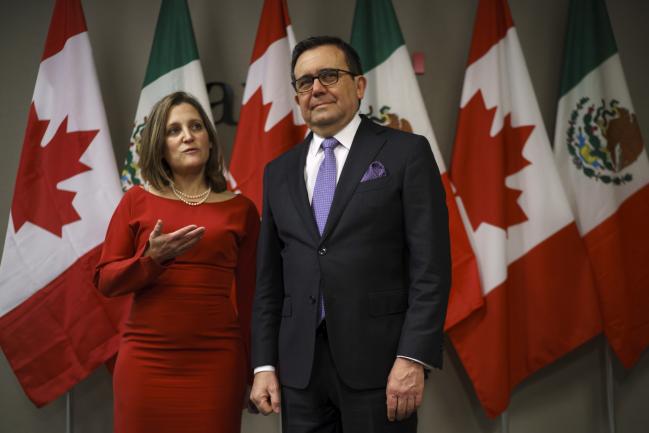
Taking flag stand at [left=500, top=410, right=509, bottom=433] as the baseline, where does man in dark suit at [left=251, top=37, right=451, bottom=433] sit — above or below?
above

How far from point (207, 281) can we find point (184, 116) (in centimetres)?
56

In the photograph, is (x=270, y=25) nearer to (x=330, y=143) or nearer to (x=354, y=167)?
(x=330, y=143)

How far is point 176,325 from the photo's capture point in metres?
1.73

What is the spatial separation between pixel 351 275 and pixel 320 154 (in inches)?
14.4

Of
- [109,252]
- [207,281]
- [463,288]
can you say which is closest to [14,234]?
[109,252]

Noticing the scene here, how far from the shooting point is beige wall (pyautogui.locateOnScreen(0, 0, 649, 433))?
2885 mm

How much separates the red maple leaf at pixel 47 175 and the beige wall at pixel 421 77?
0.32 meters

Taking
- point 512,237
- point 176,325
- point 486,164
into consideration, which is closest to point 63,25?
point 176,325

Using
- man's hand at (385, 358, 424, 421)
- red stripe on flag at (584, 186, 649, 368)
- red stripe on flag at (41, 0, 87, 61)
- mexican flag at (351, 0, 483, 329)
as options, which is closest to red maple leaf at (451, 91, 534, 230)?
mexican flag at (351, 0, 483, 329)

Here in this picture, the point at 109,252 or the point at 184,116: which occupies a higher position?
the point at 184,116

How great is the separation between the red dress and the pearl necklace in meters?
0.03

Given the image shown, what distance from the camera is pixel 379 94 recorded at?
2.72 meters

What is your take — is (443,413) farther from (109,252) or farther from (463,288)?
(109,252)

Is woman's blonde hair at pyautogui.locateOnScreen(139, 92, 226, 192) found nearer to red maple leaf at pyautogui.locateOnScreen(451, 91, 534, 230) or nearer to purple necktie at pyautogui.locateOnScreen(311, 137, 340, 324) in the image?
purple necktie at pyautogui.locateOnScreen(311, 137, 340, 324)
